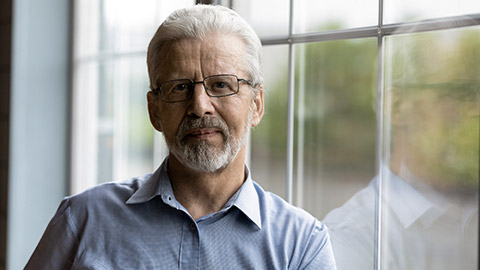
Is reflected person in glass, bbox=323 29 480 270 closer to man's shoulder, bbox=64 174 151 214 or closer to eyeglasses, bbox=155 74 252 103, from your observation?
eyeglasses, bbox=155 74 252 103

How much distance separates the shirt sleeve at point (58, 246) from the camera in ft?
4.69

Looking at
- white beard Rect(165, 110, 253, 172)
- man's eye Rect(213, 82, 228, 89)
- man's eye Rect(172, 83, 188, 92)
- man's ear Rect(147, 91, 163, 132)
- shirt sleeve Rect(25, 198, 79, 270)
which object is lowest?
shirt sleeve Rect(25, 198, 79, 270)

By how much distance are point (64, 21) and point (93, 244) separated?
2111 millimetres

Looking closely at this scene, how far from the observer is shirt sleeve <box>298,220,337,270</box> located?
4.43 ft

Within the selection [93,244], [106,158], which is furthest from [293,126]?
[106,158]

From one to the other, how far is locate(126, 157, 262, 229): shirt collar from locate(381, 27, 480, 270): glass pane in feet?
1.29

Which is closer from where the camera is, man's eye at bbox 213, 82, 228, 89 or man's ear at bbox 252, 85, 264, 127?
man's eye at bbox 213, 82, 228, 89

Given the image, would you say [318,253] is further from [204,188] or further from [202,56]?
[202,56]

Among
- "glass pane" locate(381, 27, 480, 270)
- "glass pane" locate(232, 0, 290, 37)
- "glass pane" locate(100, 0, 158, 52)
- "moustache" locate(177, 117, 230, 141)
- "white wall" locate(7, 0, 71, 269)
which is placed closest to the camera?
"glass pane" locate(381, 27, 480, 270)

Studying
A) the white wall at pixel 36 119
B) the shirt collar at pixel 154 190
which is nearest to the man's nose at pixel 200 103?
the shirt collar at pixel 154 190

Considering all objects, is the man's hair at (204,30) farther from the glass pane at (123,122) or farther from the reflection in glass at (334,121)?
the glass pane at (123,122)

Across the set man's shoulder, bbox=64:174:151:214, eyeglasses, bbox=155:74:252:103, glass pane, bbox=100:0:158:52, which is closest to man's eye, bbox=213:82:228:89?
eyeglasses, bbox=155:74:252:103

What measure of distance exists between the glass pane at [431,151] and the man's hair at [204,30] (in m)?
0.40

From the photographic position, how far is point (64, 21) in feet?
10.1
